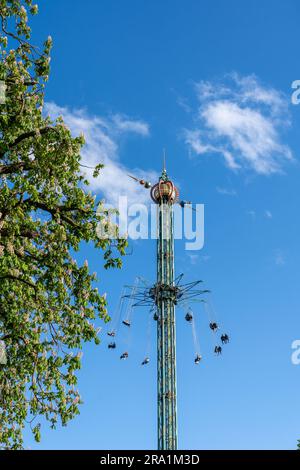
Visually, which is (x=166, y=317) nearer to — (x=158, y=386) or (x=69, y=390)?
(x=158, y=386)

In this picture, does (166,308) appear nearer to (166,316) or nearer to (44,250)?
(166,316)

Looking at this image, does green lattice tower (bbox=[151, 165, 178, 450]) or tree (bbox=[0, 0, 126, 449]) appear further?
green lattice tower (bbox=[151, 165, 178, 450])

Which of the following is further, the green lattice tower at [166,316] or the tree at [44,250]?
the green lattice tower at [166,316]

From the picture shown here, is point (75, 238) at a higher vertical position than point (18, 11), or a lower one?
lower

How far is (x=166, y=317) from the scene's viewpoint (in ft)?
188

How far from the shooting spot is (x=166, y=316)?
57.2m

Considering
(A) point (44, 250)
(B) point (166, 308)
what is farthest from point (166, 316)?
(A) point (44, 250)

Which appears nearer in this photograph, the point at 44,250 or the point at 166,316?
the point at 44,250

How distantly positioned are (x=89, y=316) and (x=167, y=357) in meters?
33.8

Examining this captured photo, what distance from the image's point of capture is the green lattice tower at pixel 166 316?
51281 millimetres

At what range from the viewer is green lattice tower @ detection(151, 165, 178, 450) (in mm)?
51281
